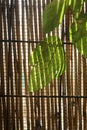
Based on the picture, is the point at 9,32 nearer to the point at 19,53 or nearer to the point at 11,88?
the point at 19,53

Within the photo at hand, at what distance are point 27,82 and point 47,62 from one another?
0.35 m

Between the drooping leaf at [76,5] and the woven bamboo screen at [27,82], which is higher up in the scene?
the drooping leaf at [76,5]

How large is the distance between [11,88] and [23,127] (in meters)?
0.22

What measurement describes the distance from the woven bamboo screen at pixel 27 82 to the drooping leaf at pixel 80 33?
298mm

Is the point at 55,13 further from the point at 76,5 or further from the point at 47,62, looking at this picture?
the point at 47,62

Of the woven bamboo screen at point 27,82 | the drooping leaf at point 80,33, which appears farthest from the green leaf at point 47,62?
the woven bamboo screen at point 27,82

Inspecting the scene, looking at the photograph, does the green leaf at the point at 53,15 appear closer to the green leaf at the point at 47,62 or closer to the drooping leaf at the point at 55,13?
the drooping leaf at the point at 55,13

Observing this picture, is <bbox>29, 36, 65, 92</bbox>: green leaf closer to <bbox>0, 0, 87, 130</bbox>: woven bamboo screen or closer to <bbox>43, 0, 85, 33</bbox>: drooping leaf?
<bbox>43, 0, 85, 33</bbox>: drooping leaf

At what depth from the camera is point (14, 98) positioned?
1.32 meters

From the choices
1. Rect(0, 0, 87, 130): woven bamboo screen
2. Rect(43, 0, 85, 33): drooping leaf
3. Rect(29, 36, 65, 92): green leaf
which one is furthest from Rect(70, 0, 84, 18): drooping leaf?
Rect(0, 0, 87, 130): woven bamboo screen

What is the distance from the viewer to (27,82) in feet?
4.26

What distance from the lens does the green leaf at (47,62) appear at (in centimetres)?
98

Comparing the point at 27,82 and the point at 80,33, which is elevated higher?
the point at 80,33

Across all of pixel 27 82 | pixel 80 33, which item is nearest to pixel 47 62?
pixel 80 33
